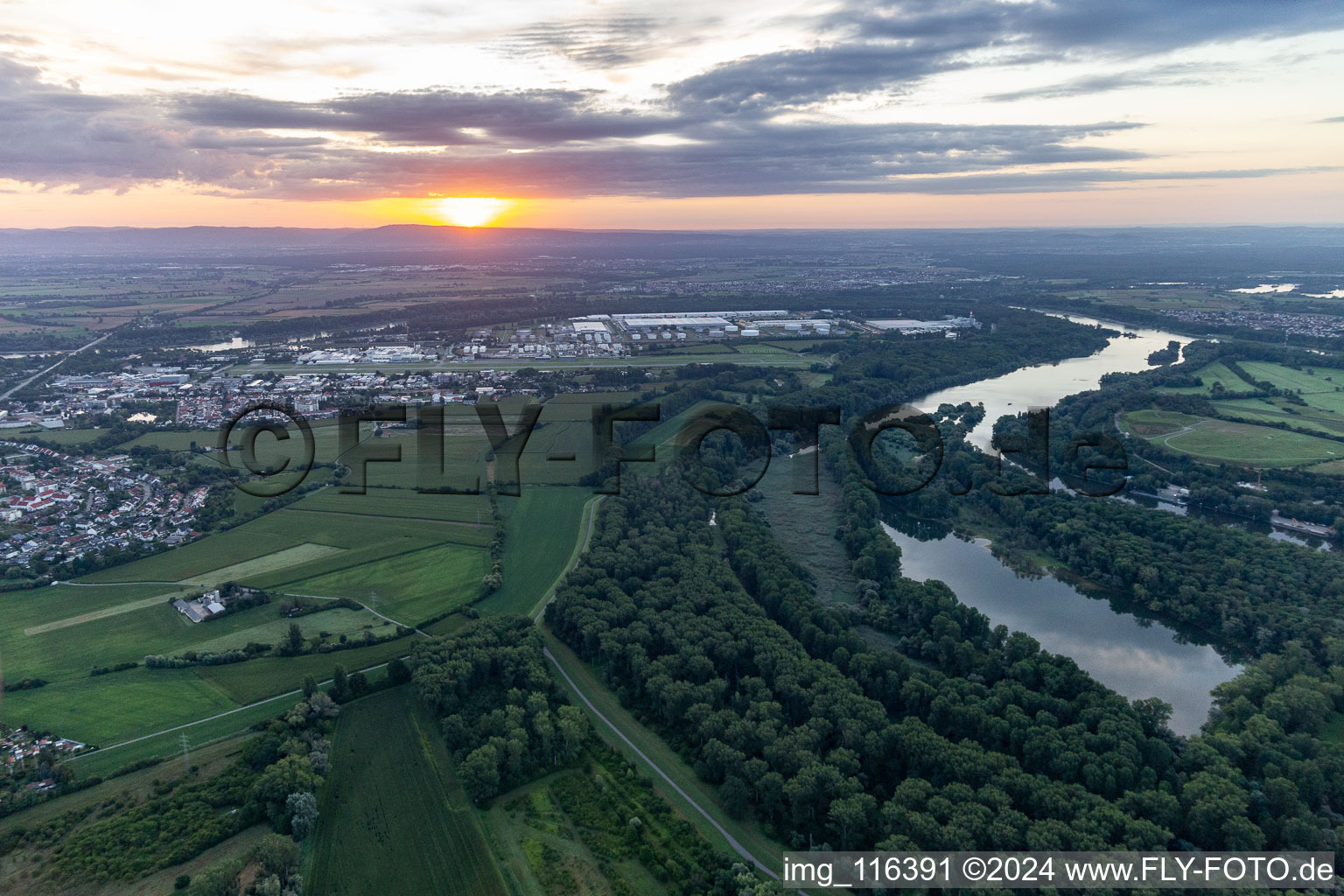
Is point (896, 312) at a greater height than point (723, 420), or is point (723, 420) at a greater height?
point (896, 312)

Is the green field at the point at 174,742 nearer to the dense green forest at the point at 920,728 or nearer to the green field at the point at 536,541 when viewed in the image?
the green field at the point at 536,541

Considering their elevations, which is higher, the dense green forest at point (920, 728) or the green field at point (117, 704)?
the dense green forest at point (920, 728)

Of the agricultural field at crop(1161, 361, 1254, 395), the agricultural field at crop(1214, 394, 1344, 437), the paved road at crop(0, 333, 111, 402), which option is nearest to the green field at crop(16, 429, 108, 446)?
the paved road at crop(0, 333, 111, 402)

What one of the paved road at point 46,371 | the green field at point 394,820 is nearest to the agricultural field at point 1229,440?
the green field at point 394,820

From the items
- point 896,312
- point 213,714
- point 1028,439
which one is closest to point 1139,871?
point 213,714

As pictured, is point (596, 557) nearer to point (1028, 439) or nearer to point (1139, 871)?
point (1139, 871)

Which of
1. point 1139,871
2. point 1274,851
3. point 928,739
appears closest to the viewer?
point 1139,871

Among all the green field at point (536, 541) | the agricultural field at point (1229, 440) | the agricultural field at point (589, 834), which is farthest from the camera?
the agricultural field at point (1229, 440)
